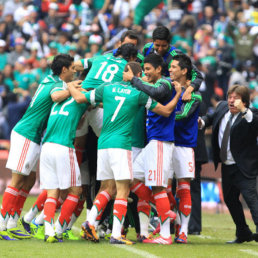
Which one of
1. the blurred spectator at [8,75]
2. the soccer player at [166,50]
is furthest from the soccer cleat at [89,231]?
the blurred spectator at [8,75]

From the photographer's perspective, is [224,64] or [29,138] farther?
[224,64]

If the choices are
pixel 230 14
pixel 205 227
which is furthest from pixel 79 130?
pixel 230 14

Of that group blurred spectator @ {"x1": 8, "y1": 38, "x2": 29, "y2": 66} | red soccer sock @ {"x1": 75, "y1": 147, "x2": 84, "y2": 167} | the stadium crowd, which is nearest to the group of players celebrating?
red soccer sock @ {"x1": 75, "y1": 147, "x2": 84, "y2": 167}

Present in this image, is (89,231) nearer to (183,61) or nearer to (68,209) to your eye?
(68,209)

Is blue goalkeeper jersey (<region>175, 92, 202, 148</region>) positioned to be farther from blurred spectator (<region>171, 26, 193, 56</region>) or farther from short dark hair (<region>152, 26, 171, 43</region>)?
blurred spectator (<region>171, 26, 193, 56</region>)

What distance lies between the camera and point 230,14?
21203mm

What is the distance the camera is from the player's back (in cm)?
910

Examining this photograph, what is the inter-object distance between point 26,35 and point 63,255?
16683 mm

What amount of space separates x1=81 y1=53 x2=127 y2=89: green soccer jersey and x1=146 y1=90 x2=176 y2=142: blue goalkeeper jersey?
0.82m

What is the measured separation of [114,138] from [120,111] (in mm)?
343

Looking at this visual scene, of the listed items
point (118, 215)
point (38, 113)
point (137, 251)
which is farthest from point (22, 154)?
point (137, 251)

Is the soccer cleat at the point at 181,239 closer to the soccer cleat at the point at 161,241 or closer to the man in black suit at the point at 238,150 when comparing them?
the soccer cleat at the point at 161,241

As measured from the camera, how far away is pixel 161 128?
9422mm

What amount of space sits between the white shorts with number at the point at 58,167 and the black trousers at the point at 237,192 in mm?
2081
